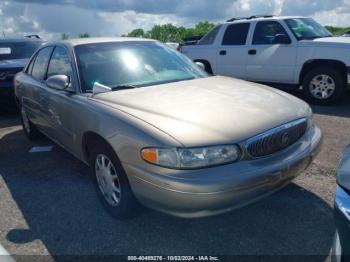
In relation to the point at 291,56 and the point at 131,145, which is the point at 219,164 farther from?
the point at 291,56

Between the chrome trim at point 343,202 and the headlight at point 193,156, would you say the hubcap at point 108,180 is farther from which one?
the chrome trim at point 343,202

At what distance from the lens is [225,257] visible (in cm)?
273

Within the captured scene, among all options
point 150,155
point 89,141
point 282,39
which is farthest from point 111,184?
point 282,39

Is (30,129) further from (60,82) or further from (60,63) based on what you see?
(60,82)

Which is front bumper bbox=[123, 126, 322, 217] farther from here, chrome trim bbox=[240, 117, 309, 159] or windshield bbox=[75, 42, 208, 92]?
windshield bbox=[75, 42, 208, 92]

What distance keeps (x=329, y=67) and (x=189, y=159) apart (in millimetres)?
5627

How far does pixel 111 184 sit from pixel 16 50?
21.6 ft

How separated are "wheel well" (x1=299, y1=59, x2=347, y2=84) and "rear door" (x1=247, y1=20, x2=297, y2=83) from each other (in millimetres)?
216

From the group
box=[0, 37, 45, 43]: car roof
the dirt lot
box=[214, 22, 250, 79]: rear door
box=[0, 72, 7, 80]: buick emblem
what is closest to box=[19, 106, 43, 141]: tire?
the dirt lot

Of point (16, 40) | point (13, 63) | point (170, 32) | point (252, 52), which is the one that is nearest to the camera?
point (13, 63)

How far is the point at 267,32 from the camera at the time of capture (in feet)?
26.0

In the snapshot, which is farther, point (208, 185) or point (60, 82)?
point (60, 82)

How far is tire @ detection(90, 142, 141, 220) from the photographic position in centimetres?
299

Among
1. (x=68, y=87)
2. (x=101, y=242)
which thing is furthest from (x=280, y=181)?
(x=68, y=87)
